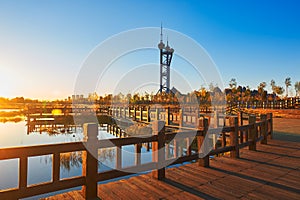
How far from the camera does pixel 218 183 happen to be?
3535 mm

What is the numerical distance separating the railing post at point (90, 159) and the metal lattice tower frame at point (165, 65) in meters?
50.1

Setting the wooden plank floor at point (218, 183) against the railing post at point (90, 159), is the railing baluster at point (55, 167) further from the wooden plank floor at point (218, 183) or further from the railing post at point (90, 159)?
the wooden plank floor at point (218, 183)

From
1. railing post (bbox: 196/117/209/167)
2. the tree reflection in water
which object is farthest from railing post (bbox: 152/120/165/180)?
the tree reflection in water

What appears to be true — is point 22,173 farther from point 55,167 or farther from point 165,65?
point 165,65

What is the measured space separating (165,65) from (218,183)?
52.2 metres

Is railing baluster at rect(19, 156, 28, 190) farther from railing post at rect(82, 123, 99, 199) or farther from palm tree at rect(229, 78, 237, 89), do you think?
palm tree at rect(229, 78, 237, 89)

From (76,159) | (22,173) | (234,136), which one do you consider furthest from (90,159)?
(76,159)

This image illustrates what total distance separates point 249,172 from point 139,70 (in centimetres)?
1649

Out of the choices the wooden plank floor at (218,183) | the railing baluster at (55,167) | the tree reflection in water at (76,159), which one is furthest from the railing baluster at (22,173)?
the tree reflection in water at (76,159)

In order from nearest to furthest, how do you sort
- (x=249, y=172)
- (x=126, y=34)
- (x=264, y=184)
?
1. (x=264, y=184)
2. (x=249, y=172)
3. (x=126, y=34)

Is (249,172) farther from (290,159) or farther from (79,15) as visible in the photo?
(79,15)

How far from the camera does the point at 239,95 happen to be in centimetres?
5759

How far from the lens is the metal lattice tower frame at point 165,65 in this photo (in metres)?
54.2

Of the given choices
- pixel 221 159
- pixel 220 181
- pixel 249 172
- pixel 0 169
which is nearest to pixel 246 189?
pixel 220 181
